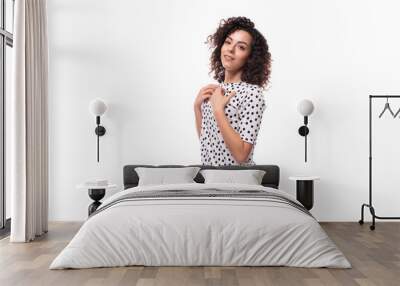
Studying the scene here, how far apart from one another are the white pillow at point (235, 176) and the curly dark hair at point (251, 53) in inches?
45.9

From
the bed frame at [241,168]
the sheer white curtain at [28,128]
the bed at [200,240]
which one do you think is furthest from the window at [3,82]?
the bed at [200,240]

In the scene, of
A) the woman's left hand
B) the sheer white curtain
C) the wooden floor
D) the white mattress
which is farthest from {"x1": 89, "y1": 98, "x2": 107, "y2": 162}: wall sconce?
the white mattress

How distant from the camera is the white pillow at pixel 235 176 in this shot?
19.9 feet

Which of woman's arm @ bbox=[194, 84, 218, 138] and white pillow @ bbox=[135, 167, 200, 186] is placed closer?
white pillow @ bbox=[135, 167, 200, 186]

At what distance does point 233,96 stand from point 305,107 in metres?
0.86

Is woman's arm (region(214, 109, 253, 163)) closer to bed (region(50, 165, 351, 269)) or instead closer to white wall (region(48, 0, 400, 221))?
white wall (region(48, 0, 400, 221))

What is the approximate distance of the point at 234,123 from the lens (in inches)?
258

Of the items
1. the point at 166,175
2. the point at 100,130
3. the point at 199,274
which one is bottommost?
the point at 199,274

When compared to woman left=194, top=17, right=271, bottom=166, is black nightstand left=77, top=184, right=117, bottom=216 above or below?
below

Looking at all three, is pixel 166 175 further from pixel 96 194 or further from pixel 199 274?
pixel 199 274

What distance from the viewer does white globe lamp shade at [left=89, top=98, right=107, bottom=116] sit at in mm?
6539

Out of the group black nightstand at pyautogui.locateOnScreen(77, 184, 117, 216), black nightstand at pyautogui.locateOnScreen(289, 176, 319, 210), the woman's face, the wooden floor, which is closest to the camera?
the wooden floor

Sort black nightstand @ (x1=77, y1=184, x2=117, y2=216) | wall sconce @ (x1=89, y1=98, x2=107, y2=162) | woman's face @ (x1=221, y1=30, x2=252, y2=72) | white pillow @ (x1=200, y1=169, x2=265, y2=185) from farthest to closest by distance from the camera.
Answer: woman's face @ (x1=221, y1=30, x2=252, y2=72)
wall sconce @ (x1=89, y1=98, x2=107, y2=162)
black nightstand @ (x1=77, y1=184, x2=117, y2=216)
white pillow @ (x1=200, y1=169, x2=265, y2=185)

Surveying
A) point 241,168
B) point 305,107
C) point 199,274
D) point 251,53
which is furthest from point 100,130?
point 199,274
